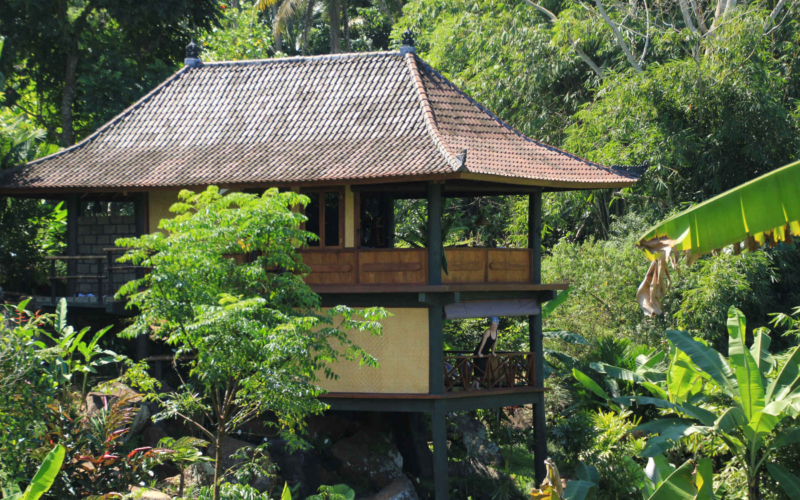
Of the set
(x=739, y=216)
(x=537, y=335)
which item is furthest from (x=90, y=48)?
(x=739, y=216)

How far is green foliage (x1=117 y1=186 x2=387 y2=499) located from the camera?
32.8 ft

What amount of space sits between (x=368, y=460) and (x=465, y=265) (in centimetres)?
382

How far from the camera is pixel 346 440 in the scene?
597 inches

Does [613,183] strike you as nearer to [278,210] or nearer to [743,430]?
[743,430]

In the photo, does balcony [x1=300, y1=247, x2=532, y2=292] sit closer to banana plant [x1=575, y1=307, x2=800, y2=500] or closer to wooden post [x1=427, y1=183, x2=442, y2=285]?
wooden post [x1=427, y1=183, x2=442, y2=285]

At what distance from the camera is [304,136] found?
14742 millimetres

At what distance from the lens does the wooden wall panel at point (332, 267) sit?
13492mm

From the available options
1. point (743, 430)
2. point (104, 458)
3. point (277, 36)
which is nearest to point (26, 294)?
point (104, 458)

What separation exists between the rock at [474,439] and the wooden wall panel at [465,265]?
4.15 meters

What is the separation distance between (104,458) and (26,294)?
6000mm

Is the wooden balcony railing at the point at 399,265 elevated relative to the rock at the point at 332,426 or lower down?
elevated

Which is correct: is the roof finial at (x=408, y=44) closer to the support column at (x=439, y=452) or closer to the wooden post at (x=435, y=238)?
the wooden post at (x=435, y=238)

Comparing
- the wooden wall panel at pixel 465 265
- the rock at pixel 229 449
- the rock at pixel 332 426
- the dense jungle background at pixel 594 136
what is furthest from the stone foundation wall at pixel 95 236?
the wooden wall panel at pixel 465 265

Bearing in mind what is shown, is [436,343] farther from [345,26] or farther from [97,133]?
[345,26]
